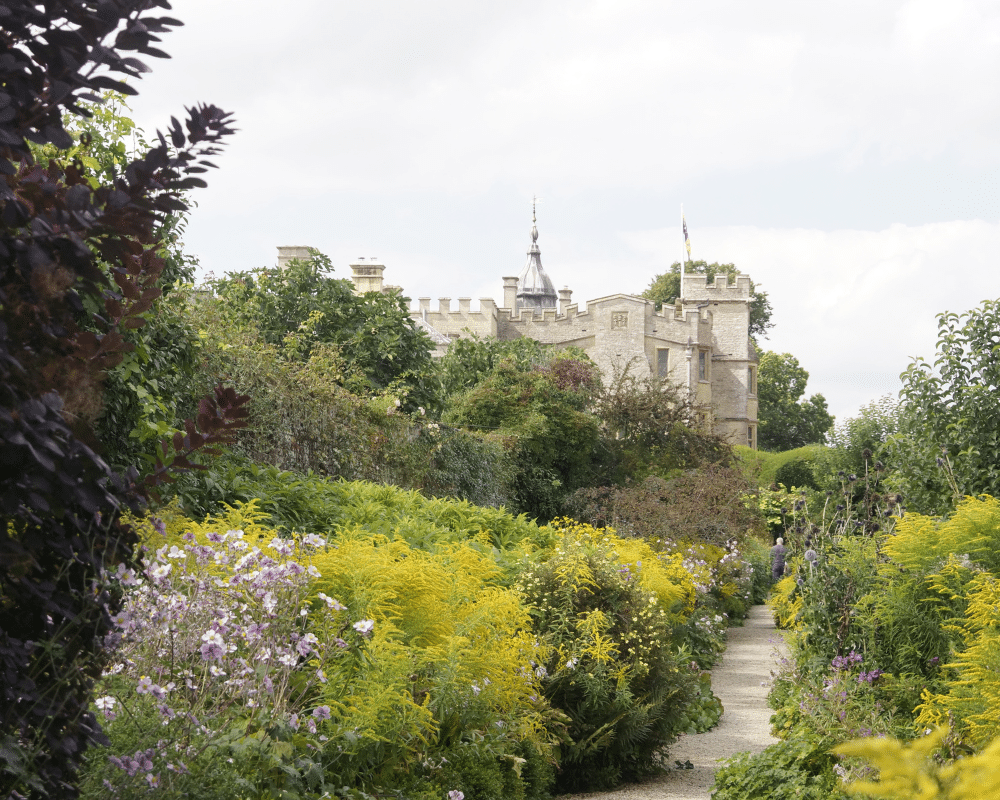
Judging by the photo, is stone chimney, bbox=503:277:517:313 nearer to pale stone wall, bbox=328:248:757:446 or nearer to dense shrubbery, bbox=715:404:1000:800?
pale stone wall, bbox=328:248:757:446

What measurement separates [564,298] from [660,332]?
4.51m

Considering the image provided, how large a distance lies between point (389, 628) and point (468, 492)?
37.1 feet

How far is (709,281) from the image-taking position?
52344mm

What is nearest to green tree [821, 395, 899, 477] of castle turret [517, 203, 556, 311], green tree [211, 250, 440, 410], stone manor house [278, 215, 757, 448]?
stone manor house [278, 215, 757, 448]

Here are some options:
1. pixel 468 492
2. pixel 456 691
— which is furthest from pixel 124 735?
pixel 468 492

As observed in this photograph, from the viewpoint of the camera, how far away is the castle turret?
61031mm

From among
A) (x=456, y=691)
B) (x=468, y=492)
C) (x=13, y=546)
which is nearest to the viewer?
(x=13, y=546)

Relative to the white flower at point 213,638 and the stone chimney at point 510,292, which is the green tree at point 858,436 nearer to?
the stone chimney at point 510,292

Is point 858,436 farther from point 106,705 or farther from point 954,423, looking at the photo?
point 106,705

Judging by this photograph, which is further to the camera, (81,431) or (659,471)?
(659,471)

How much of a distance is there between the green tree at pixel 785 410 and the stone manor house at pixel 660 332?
7.62 meters

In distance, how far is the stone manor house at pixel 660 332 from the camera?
1630 inches

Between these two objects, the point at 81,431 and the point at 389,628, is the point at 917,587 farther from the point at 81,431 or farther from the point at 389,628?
the point at 81,431

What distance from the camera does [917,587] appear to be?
625 centimetres
